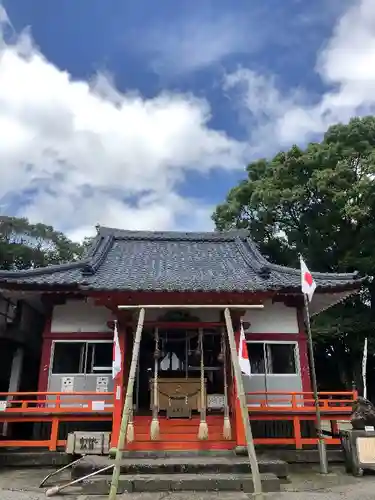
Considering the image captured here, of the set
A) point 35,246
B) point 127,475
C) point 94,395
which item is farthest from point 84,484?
point 35,246

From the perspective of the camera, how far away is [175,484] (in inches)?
318

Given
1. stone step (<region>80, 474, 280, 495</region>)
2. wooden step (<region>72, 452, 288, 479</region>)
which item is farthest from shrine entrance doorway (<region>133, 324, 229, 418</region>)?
stone step (<region>80, 474, 280, 495</region>)

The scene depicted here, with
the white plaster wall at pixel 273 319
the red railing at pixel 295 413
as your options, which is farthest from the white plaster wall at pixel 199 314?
the red railing at pixel 295 413

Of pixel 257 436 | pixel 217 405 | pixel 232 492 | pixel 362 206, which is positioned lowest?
pixel 232 492

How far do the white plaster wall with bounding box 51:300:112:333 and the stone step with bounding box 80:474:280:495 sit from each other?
4908mm

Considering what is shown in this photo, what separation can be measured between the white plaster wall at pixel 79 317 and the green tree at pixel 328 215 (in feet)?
49.6

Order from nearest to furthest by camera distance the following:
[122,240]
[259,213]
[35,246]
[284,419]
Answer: [284,419], [122,240], [259,213], [35,246]

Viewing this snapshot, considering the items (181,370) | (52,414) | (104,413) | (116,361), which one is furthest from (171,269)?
(52,414)

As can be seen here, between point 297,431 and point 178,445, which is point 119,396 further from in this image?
point 297,431

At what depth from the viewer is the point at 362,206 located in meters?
24.5

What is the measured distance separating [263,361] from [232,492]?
4797mm

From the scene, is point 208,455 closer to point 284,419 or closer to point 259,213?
point 284,419

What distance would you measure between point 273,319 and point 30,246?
34338 mm

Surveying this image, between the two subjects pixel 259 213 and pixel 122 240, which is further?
pixel 259 213
